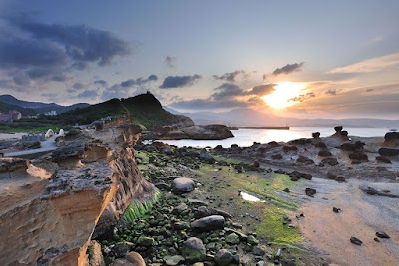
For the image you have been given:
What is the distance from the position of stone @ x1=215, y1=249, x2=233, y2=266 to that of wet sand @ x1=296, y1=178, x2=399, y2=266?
3.16 m

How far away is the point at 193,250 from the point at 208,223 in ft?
4.97

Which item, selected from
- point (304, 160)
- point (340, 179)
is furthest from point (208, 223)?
point (304, 160)

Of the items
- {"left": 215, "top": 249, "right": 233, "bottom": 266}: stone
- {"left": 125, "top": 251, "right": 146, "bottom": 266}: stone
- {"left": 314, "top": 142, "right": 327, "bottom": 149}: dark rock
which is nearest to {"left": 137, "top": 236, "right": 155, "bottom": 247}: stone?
{"left": 125, "top": 251, "right": 146, "bottom": 266}: stone

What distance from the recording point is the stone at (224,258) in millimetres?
6648

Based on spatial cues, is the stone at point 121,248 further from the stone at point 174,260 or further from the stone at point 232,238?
the stone at point 232,238

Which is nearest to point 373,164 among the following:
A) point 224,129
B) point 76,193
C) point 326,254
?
point 326,254

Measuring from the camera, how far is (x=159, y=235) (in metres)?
7.85

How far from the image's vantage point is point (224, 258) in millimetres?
6688

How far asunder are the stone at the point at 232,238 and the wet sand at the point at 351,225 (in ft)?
8.36

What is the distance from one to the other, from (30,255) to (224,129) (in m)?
60.3

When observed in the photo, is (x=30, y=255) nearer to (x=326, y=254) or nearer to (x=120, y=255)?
(x=120, y=255)

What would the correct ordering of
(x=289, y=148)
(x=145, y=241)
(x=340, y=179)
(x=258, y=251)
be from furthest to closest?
(x=289, y=148)
(x=340, y=179)
(x=258, y=251)
(x=145, y=241)

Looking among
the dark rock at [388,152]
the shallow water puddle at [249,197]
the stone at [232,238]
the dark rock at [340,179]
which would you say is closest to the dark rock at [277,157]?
the dark rock at [340,179]

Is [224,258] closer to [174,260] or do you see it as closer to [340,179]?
[174,260]
